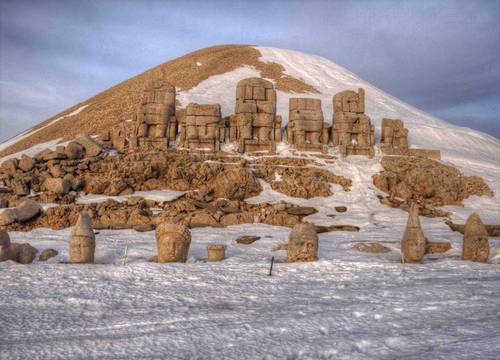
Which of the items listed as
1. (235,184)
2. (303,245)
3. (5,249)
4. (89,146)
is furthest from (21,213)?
(303,245)

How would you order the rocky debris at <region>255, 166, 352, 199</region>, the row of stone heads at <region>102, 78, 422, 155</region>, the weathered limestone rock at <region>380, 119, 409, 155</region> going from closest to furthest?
1. the rocky debris at <region>255, 166, 352, 199</region>
2. the row of stone heads at <region>102, 78, 422, 155</region>
3. the weathered limestone rock at <region>380, 119, 409, 155</region>

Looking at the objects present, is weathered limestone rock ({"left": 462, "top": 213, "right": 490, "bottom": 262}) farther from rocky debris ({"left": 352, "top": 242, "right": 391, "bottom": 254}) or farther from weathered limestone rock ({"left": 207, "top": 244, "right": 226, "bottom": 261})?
weathered limestone rock ({"left": 207, "top": 244, "right": 226, "bottom": 261})

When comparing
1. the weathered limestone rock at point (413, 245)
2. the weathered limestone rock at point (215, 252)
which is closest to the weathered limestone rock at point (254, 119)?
the weathered limestone rock at point (215, 252)

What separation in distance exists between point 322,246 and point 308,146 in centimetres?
973

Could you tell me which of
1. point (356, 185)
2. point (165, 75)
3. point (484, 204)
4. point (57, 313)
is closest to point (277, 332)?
point (57, 313)

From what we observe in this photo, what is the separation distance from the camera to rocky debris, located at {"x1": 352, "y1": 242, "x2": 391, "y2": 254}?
10.9 meters

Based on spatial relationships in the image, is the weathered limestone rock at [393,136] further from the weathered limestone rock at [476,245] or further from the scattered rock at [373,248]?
the weathered limestone rock at [476,245]

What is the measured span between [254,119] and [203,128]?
2.37m

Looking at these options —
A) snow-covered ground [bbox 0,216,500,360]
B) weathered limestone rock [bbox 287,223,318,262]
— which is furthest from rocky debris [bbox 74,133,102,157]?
weathered limestone rock [bbox 287,223,318,262]

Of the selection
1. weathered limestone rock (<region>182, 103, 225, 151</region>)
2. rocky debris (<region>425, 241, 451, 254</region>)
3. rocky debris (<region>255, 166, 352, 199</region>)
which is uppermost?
weathered limestone rock (<region>182, 103, 225, 151</region>)

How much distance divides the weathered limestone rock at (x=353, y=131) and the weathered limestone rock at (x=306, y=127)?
0.60 m

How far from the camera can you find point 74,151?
60.2 feet

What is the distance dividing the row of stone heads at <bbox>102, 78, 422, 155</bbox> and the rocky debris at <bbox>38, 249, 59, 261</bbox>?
979 cm

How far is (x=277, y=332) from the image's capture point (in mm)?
4762
